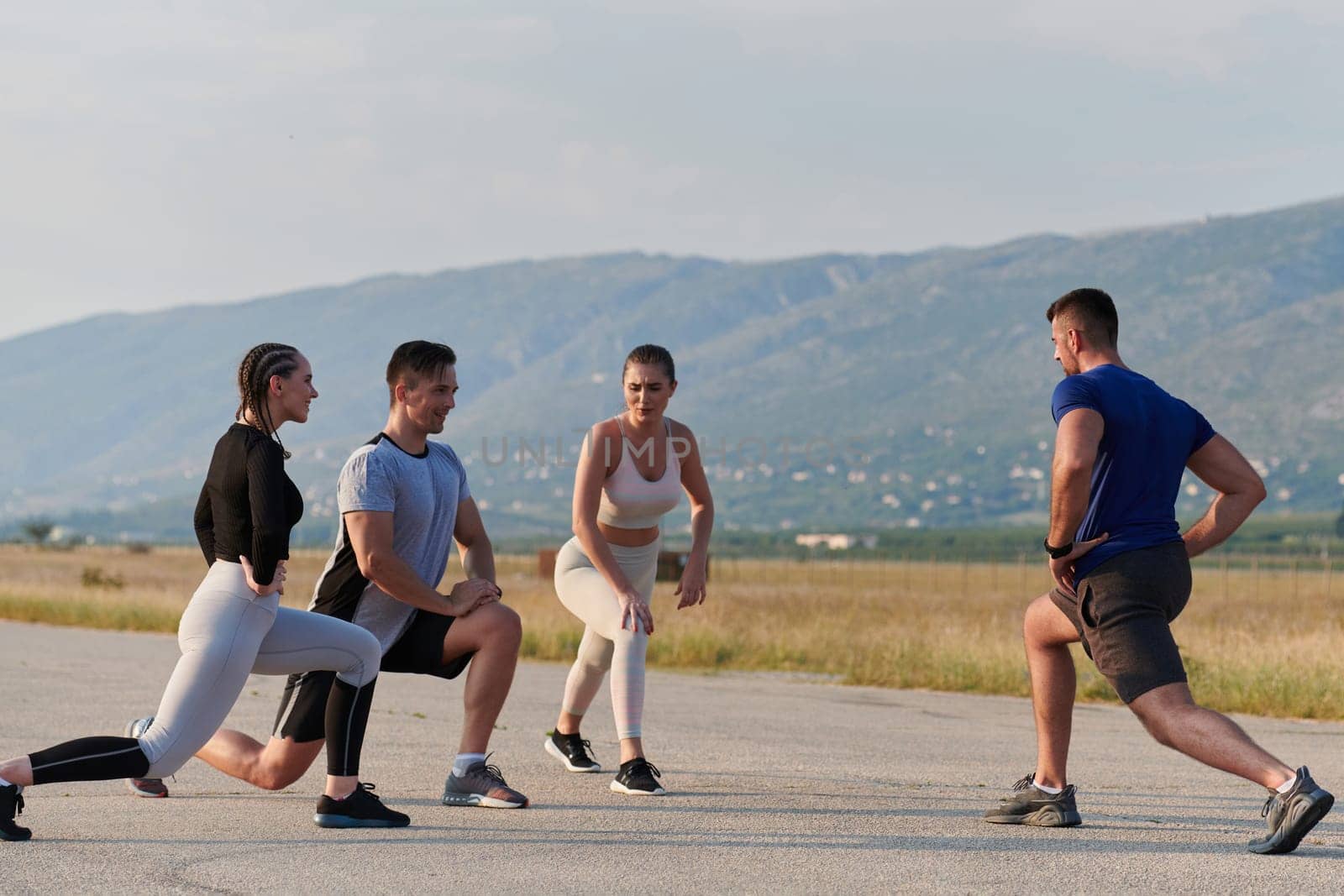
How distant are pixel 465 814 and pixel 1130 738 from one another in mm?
6547

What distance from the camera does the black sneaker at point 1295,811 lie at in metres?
6.16

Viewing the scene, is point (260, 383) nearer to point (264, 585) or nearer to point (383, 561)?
point (264, 585)

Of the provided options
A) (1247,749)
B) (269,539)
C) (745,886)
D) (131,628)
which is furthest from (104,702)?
(131,628)

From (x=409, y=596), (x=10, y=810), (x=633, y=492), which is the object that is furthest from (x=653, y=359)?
(x=10, y=810)

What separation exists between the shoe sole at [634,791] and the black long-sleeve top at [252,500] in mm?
2237

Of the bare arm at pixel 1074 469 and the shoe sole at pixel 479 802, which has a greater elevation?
the bare arm at pixel 1074 469

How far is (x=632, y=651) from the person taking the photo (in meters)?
8.21

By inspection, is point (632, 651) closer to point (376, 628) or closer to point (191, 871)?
point (376, 628)

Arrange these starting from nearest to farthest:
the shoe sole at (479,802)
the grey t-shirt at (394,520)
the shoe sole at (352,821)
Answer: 1. the shoe sole at (352,821)
2. the grey t-shirt at (394,520)
3. the shoe sole at (479,802)

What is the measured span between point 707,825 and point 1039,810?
4.49ft

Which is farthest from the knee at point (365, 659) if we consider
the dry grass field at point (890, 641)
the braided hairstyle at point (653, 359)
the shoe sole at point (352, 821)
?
the dry grass field at point (890, 641)

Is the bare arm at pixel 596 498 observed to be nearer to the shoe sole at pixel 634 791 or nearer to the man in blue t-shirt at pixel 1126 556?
the shoe sole at pixel 634 791

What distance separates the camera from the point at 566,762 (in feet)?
29.5

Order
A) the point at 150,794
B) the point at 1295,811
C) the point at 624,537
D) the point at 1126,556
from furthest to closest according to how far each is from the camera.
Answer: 1. the point at 624,537
2. the point at 150,794
3. the point at 1126,556
4. the point at 1295,811
